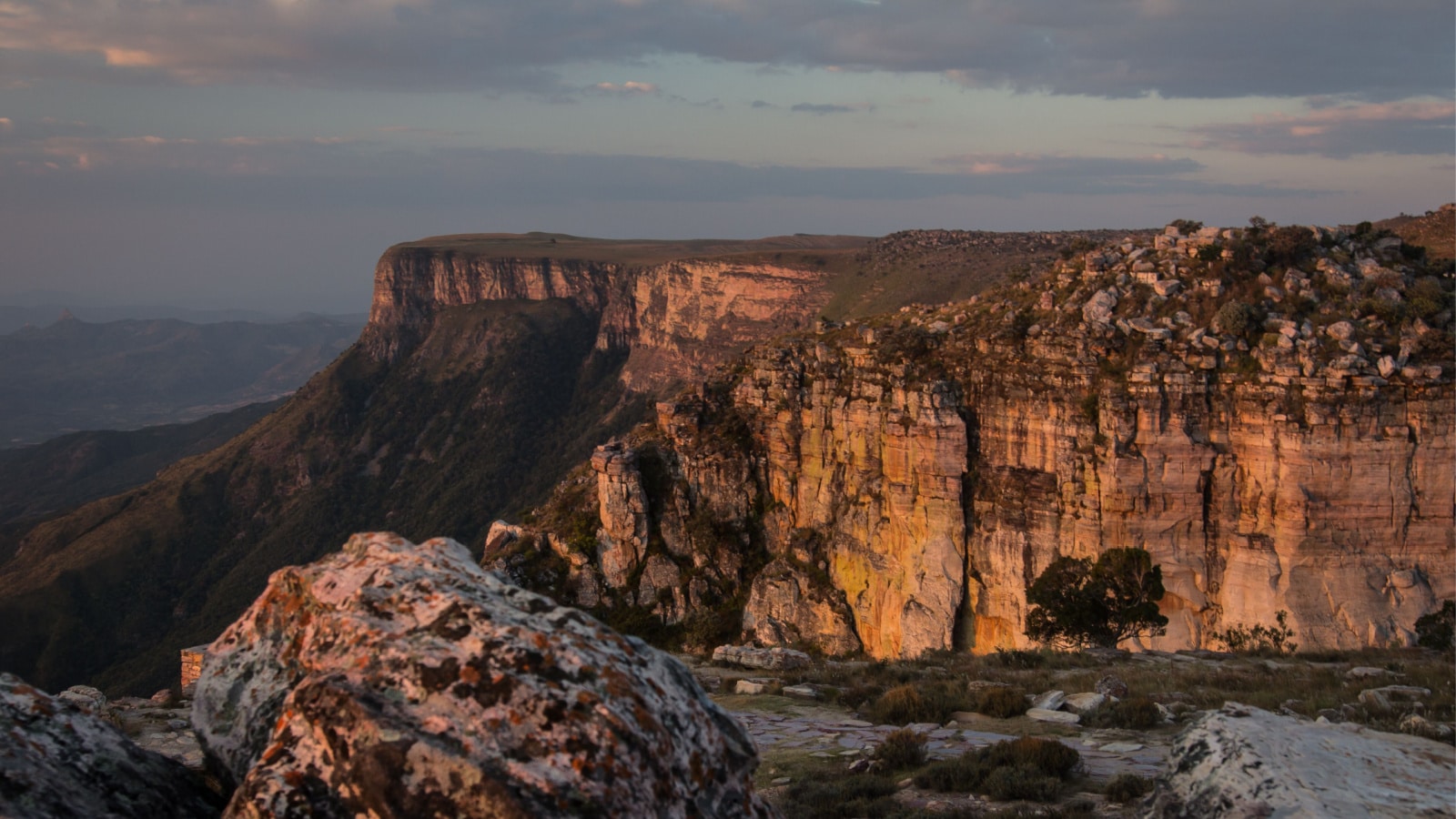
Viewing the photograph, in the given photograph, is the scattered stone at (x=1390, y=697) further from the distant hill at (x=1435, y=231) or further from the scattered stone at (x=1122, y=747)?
the distant hill at (x=1435, y=231)

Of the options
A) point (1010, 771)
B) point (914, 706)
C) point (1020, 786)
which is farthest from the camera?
point (914, 706)

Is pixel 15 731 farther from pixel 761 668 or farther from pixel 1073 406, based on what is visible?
pixel 1073 406

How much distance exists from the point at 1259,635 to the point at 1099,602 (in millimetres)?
7706

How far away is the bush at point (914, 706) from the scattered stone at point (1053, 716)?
46.5 inches

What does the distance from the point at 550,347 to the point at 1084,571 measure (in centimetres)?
13977

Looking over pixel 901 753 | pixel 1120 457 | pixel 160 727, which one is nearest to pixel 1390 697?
pixel 901 753

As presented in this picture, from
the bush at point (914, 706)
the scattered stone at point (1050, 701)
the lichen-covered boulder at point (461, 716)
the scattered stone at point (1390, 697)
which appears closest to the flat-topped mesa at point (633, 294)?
the bush at point (914, 706)

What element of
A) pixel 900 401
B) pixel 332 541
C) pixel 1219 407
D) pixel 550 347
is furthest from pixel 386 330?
pixel 1219 407

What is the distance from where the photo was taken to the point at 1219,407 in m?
35.7

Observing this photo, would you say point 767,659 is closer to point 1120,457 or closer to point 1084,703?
point 1084,703

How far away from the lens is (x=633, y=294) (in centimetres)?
16475

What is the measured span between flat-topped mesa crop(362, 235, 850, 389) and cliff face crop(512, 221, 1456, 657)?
6724 centimetres

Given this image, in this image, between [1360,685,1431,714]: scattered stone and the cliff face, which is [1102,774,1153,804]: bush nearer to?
[1360,685,1431,714]: scattered stone

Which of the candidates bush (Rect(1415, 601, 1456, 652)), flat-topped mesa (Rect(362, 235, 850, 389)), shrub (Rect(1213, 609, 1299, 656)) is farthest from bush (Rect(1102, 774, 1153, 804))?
flat-topped mesa (Rect(362, 235, 850, 389))
